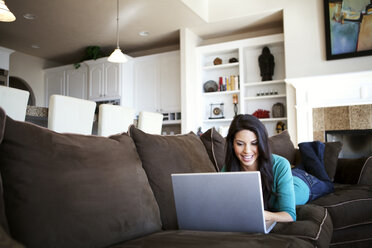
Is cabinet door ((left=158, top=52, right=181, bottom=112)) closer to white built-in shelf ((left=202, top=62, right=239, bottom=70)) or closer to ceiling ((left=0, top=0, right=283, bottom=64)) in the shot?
ceiling ((left=0, top=0, right=283, bottom=64))

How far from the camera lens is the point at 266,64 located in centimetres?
532

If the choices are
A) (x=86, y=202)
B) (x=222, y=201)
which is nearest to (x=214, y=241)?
(x=222, y=201)

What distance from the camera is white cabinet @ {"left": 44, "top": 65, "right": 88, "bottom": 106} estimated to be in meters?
6.85

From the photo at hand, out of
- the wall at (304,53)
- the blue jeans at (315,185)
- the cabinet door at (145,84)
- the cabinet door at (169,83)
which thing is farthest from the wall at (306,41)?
the blue jeans at (315,185)

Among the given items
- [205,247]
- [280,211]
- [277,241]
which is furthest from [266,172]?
[205,247]

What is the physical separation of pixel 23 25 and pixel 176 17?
2.44 m

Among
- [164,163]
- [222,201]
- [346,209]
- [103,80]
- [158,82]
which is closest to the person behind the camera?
[222,201]

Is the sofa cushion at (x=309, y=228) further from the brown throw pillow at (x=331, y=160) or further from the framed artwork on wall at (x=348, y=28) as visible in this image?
the framed artwork on wall at (x=348, y=28)

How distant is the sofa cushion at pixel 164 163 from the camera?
148 centimetres

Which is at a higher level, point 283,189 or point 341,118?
point 341,118

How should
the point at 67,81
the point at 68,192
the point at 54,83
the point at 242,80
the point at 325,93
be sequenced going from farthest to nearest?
the point at 54,83 → the point at 67,81 → the point at 242,80 → the point at 325,93 → the point at 68,192

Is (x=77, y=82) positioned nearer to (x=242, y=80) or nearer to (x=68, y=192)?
(x=242, y=80)

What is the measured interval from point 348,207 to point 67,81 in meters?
6.23

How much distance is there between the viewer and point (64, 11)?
4.93 meters
